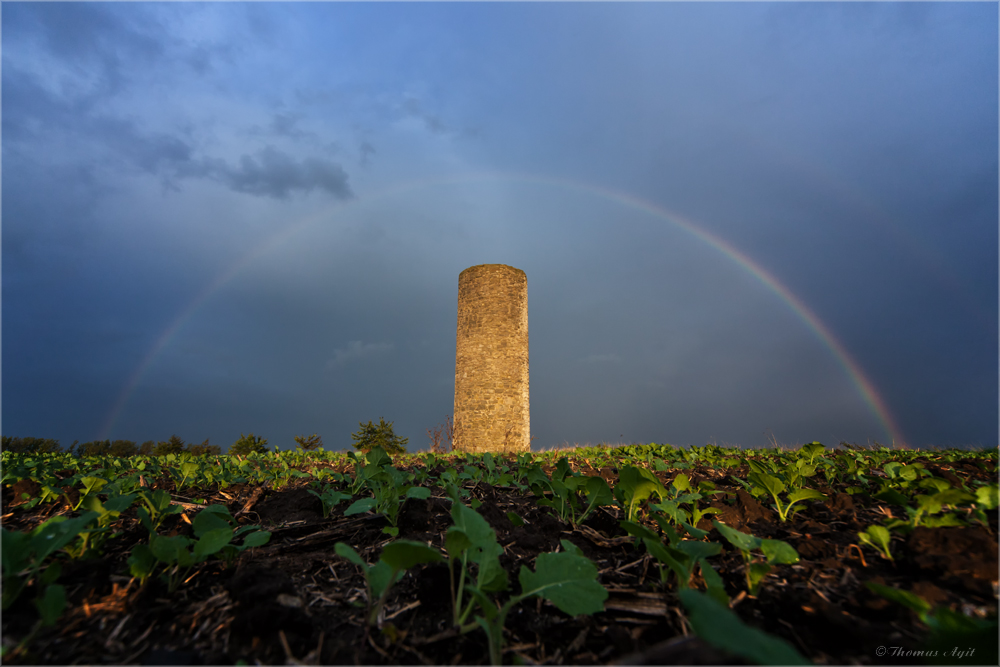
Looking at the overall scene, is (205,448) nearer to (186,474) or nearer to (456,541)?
(186,474)

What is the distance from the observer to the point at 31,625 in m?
1.08

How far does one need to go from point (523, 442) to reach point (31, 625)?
10.8 m

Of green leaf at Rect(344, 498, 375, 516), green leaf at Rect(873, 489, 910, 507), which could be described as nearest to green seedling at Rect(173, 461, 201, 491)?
green leaf at Rect(344, 498, 375, 516)

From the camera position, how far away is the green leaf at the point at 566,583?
43.9 inches

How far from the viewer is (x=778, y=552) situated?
1.30 meters

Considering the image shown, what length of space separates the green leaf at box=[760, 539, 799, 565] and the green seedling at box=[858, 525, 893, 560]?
34 cm

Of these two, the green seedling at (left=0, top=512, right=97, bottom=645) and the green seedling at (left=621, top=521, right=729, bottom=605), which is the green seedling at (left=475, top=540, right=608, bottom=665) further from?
the green seedling at (left=0, top=512, right=97, bottom=645)

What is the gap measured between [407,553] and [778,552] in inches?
42.9

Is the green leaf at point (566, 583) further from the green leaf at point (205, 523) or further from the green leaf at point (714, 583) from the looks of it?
the green leaf at point (205, 523)

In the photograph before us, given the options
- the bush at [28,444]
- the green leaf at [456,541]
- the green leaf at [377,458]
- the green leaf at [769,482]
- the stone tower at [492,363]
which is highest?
the stone tower at [492,363]

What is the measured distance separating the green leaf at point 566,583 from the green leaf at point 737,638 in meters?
0.56

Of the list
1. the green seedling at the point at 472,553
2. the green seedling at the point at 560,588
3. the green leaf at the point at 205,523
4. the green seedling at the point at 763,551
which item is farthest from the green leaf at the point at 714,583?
the green leaf at the point at 205,523

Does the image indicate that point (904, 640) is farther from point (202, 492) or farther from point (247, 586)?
point (202, 492)

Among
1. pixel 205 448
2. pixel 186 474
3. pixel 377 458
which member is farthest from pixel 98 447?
pixel 377 458
